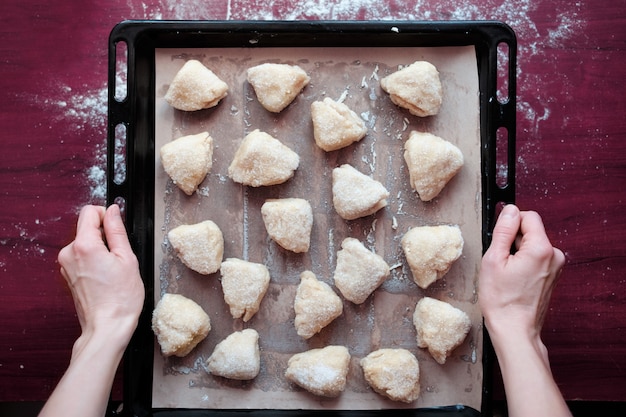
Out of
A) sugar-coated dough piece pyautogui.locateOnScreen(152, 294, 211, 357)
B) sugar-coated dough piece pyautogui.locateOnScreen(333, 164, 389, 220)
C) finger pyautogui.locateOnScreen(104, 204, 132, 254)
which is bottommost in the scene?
sugar-coated dough piece pyautogui.locateOnScreen(152, 294, 211, 357)

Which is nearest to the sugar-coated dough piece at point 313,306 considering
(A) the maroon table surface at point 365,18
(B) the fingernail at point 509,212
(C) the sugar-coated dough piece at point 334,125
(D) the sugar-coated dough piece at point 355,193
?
(D) the sugar-coated dough piece at point 355,193

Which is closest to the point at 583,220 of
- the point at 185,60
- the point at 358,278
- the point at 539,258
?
the point at 539,258

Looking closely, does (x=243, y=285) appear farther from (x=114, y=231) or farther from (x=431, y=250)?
(x=431, y=250)

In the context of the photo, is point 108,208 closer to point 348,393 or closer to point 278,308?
point 278,308

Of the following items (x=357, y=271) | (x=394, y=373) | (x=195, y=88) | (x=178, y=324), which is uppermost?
(x=195, y=88)

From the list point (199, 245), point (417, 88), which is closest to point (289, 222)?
point (199, 245)

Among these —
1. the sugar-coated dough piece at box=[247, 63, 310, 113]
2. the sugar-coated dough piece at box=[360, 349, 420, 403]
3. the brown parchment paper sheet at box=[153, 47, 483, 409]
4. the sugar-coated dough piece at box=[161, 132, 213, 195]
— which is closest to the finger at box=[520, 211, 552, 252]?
the brown parchment paper sheet at box=[153, 47, 483, 409]

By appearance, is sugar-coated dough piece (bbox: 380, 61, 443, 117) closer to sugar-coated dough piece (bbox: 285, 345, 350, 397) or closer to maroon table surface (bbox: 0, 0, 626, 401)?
maroon table surface (bbox: 0, 0, 626, 401)
